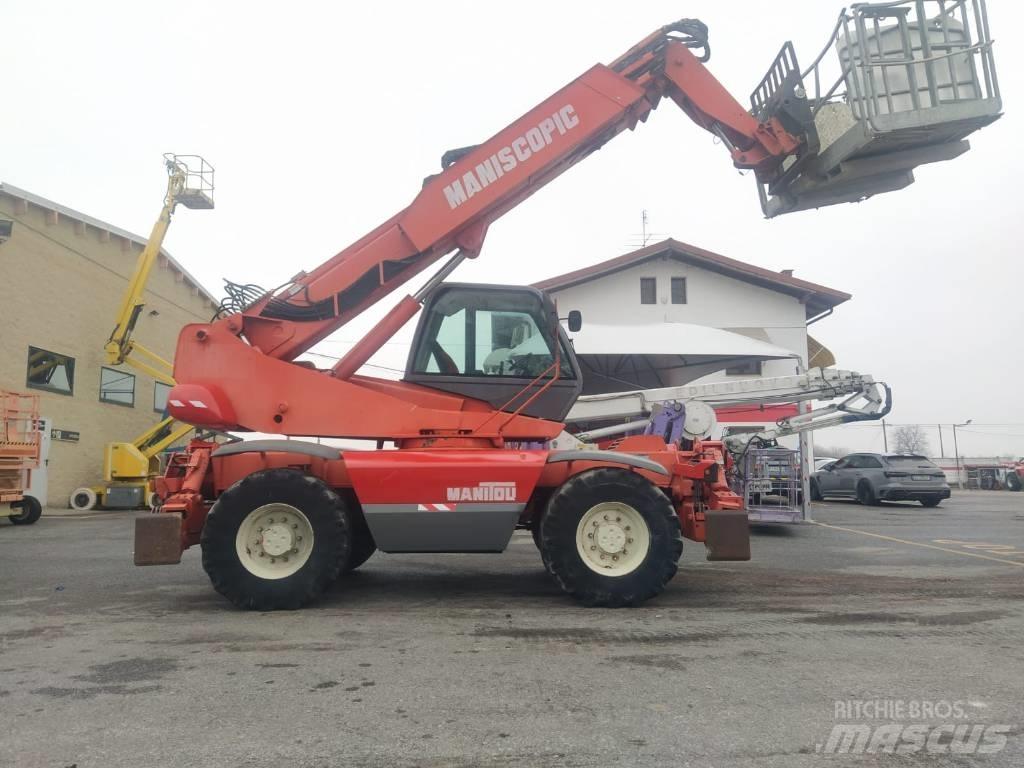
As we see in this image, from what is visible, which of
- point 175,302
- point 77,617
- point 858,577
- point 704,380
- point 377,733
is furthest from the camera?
point 175,302

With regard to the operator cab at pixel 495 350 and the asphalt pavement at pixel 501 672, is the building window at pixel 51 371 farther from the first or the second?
the operator cab at pixel 495 350

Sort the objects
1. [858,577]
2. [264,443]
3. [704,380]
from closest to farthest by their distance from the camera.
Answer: [264,443], [858,577], [704,380]

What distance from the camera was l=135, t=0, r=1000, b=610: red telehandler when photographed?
19.5ft

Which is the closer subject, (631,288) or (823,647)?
(823,647)

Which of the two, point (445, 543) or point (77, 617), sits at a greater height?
point (445, 543)

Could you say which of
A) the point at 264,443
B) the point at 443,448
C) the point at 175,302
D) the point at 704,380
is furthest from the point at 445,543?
the point at 175,302

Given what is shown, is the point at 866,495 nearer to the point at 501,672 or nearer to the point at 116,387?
the point at 501,672

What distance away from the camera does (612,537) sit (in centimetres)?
607

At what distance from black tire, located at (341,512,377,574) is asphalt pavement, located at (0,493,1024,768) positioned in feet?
1.40

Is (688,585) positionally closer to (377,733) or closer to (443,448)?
(443,448)

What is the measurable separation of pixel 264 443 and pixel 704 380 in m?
19.3

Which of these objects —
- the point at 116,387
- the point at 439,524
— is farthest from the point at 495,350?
the point at 116,387

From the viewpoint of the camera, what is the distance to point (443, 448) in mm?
6402

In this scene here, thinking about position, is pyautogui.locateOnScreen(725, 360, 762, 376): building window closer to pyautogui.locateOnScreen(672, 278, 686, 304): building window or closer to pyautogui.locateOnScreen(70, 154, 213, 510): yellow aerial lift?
pyautogui.locateOnScreen(672, 278, 686, 304): building window
